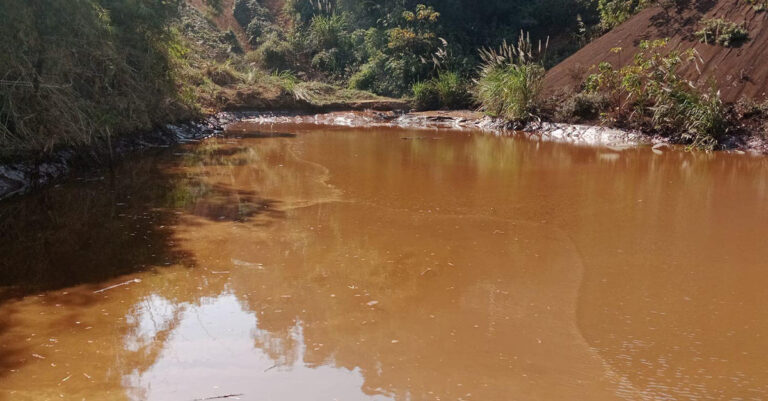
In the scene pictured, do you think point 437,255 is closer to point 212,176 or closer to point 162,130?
point 212,176

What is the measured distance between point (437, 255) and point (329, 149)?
720 centimetres

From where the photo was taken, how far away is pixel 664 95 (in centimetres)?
1390

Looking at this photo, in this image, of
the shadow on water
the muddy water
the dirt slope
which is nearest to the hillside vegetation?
the dirt slope

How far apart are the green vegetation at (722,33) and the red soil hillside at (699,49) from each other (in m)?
A: 0.15

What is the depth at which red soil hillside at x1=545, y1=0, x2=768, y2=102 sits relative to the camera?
45.9 feet

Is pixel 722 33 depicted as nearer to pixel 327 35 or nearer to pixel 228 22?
pixel 327 35

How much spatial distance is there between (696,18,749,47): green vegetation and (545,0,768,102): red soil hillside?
0.15 m

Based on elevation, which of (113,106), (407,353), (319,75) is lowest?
(407,353)

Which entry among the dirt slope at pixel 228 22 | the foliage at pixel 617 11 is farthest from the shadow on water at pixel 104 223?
the dirt slope at pixel 228 22

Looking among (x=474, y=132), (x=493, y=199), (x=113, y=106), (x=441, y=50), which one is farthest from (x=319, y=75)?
(x=493, y=199)

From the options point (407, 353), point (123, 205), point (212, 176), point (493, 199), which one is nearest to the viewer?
point (407, 353)

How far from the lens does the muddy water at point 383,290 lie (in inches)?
140

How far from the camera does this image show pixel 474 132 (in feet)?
54.3

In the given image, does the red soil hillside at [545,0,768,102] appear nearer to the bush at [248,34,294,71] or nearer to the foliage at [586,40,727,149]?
the foliage at [586,40,727,149]
